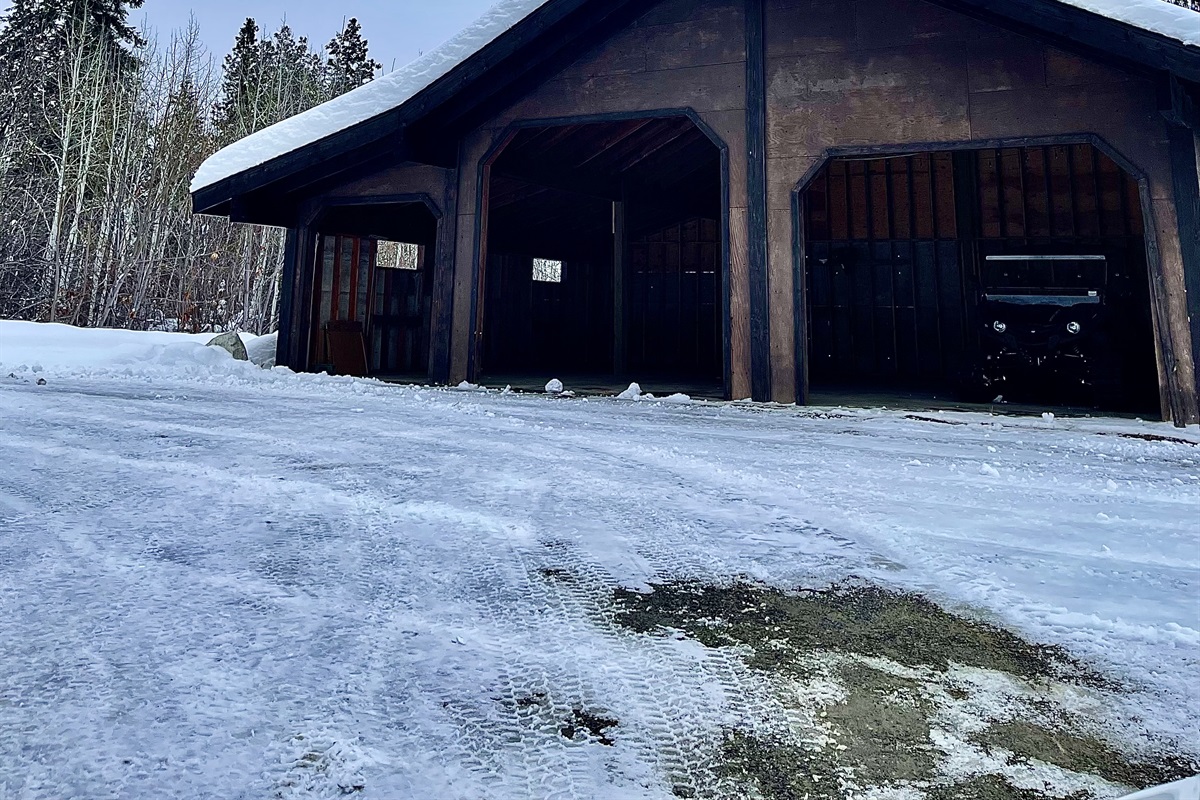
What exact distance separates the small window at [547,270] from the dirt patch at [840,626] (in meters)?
14.5

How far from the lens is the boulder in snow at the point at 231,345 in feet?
38.1

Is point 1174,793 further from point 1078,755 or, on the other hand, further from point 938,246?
point 938,246

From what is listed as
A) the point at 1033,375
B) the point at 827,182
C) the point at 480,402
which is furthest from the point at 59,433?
the point at 827,182

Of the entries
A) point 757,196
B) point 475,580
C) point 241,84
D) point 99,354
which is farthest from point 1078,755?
point 241,84

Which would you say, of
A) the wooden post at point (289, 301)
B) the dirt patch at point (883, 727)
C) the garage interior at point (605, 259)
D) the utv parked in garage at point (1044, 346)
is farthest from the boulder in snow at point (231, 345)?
the dirt patch at point (883, 727)

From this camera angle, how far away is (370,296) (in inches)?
528

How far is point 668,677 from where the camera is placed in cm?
171

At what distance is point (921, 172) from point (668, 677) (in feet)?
49.3

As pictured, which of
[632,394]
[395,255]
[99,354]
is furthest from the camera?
[395,255]

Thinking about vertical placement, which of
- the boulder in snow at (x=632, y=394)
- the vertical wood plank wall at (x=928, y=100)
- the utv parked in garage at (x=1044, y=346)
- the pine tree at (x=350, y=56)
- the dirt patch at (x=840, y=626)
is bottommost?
the dirt patch at (x=840, y=626)

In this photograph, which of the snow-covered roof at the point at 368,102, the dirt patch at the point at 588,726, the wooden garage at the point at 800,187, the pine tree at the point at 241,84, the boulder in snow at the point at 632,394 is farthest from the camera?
the pine tree at the point at 241,84

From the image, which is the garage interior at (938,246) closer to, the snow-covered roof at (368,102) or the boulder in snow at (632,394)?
the boulder in snow at (632,394)

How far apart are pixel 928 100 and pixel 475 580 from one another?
303 inches

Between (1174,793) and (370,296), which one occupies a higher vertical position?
(370,296)
